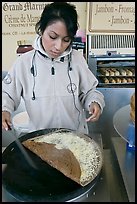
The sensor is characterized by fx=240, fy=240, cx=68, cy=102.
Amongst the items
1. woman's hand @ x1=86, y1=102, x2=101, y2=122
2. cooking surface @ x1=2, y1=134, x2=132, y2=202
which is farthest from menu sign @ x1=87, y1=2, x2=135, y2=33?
cooking surface @ x1=2, y1=134, x2=132, y2=202

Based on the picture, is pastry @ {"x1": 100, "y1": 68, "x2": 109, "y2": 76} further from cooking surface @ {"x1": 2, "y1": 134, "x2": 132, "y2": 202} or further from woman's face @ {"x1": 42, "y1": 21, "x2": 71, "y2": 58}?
cooking surface @ {"x1": 2, "y1": 134, "x2": 132, "y2": 202}

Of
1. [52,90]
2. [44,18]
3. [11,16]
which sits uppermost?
A: [11,16]

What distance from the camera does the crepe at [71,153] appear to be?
86 cm

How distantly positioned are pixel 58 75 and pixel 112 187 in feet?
2.17

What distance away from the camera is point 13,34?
219 cm

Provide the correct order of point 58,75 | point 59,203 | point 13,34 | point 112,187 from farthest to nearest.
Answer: point 13,34 → point 58,75 → point 112,187 → point 59,203

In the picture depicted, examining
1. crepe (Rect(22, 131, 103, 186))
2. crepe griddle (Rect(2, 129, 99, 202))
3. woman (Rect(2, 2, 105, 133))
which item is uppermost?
woman (Rect(2, 2, 105, 133))

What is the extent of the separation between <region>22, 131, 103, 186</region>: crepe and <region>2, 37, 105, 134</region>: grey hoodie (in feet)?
0.84

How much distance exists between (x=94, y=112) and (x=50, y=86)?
1.03 ft

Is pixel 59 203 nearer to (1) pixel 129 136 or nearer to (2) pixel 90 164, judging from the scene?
(2) pixel 90 164

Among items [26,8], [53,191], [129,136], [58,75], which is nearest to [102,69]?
[26,8]

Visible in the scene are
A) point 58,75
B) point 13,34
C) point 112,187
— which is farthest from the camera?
point 13,34

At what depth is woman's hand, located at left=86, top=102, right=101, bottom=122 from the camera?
1098mm

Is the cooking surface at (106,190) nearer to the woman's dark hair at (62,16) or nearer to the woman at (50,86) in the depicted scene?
the woman at (50,86)
